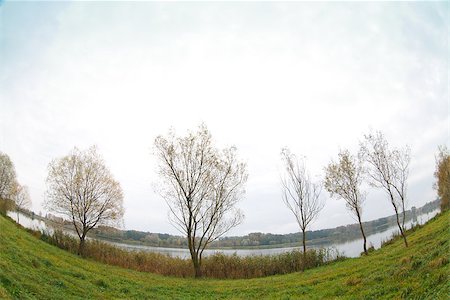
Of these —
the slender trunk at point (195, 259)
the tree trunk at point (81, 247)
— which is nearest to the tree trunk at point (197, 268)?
the slender trunk at point (195, 259)

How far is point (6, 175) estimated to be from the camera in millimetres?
55156

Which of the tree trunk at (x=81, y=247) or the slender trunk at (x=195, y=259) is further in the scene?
the tree trunk at (x=81, y=247)

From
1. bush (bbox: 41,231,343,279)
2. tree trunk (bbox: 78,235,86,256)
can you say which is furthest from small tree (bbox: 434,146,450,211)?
tree trunk (bbox: 78,235,86,256)

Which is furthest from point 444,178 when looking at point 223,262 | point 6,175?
point 6,175

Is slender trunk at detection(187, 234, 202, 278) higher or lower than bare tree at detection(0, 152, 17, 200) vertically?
lower

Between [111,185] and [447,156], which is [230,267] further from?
[447,156]

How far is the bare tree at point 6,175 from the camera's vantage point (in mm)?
54375

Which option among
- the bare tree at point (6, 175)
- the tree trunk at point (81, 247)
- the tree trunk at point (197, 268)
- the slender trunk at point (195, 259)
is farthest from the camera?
the bare tree at point (6, 175)

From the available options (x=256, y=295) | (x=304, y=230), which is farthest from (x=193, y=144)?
(x=256, y=295)

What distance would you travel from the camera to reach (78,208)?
110 ft

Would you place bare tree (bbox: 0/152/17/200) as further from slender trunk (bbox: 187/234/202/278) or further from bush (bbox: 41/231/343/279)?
slender trunk (bbox: 187/234/202/278)

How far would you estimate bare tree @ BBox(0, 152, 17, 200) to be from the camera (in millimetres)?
54375

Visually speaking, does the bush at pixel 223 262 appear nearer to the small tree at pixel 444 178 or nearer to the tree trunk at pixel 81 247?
the tree trunk at pixel 81 247

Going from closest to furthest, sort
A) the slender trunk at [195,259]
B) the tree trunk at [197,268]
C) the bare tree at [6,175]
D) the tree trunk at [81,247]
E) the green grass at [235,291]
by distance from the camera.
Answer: the green grass at [235,291] → the tree trunk at [197,268] → the slender trunk at [195,259] → the tree trunk at [81,247] → the bare tree at [6,175]
